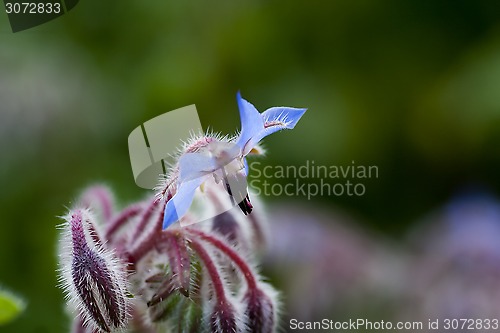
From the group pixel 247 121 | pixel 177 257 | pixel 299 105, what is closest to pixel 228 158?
pixel 247 121

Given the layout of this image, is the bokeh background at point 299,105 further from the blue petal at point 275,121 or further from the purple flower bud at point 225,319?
the blue petal at point 275,121

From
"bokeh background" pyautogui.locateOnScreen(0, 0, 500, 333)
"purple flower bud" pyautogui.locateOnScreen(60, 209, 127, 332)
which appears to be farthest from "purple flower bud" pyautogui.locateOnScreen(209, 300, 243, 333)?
"bokeh background" pyautogui.locateOnScreen(0, 0, 500, 333)

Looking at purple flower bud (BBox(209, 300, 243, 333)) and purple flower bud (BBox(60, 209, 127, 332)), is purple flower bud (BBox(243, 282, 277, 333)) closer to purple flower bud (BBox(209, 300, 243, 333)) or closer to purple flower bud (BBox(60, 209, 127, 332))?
purple flower bud (BBox(209, 300, 243, 333))

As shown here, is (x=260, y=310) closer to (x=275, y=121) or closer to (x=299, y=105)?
(x=275, y=121)

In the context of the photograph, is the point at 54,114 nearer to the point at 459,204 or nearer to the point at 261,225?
the point at 261,225

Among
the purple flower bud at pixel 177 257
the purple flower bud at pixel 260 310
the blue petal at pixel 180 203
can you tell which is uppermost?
the blue petal at pixel 180 203

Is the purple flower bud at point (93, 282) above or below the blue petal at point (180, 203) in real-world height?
below

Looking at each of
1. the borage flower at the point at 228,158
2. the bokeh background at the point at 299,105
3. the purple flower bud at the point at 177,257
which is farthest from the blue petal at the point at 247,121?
the bokeh background at the point at 299,105

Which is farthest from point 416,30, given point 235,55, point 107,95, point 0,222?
point 0,222
